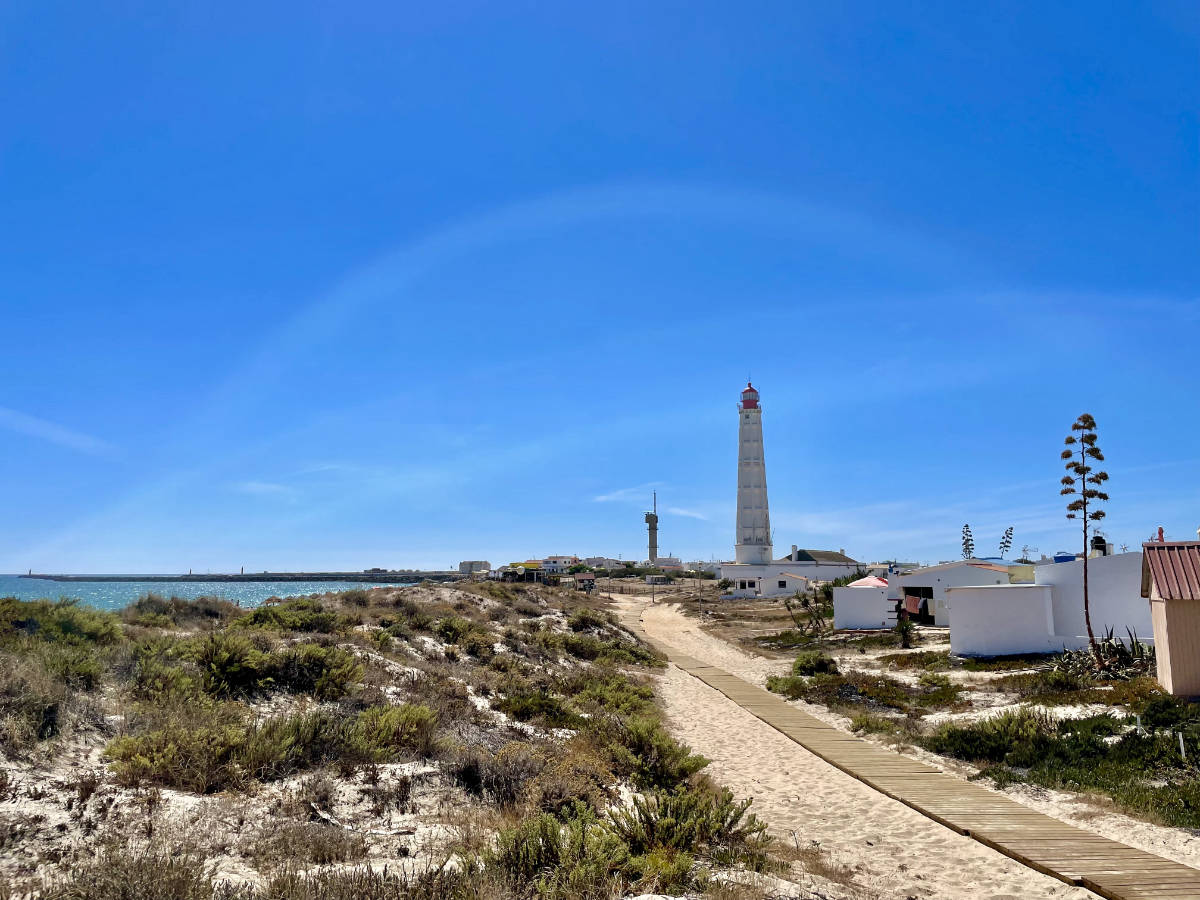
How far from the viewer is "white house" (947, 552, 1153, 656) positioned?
79.3ft

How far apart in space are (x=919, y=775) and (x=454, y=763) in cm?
799

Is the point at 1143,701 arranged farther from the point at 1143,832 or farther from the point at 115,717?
the point at 115,717

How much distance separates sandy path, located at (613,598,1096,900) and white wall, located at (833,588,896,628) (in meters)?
22.4

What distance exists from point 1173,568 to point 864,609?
21.9m

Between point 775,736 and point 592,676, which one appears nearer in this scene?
point 775,736

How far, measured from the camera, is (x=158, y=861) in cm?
531

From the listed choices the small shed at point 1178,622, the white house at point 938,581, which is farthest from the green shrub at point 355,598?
the white house at point 938,581

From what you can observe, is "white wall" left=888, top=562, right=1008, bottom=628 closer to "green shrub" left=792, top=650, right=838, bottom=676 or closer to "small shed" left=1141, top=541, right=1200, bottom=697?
"green shrub" left=792, top=650, right=838, bottom=676

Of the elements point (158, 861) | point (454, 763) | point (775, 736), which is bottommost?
Answer: point (775, 736)

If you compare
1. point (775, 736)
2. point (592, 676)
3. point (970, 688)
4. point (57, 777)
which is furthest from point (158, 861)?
point (970, 688)

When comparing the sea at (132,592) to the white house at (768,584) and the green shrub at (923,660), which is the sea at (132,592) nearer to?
the green shrub at (923,660)

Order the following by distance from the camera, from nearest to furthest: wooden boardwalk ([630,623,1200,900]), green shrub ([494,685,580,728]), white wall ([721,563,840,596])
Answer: wooden boardwalk ([630,623,1200,900]), green shrub ([494,685,580,728]), white wall ([721,563,840,596])

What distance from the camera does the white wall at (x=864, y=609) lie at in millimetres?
37750

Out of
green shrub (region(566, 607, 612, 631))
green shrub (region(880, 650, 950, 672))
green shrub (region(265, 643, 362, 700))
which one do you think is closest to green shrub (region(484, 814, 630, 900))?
green shrub (region(265, 643, 362, 700))
